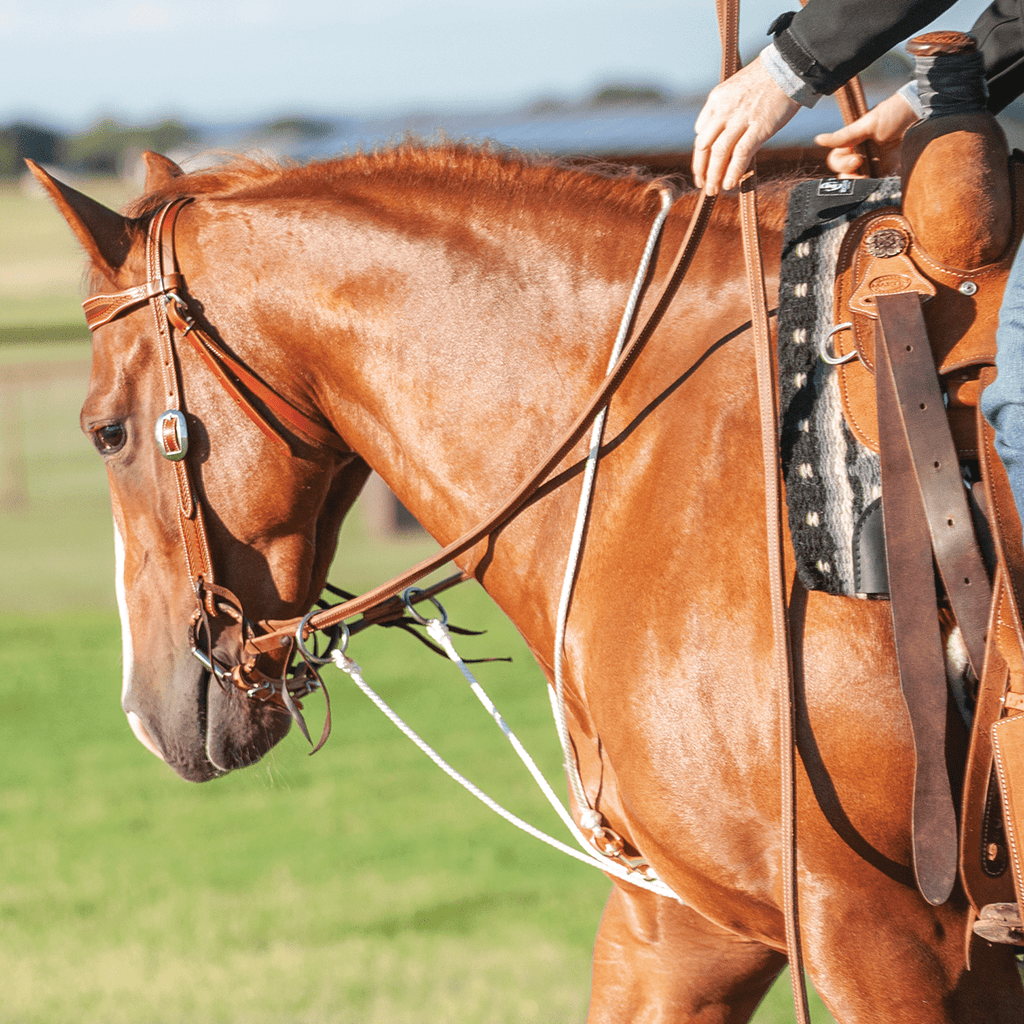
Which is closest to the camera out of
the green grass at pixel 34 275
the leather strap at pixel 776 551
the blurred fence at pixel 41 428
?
the leather strap at pixel 776 551

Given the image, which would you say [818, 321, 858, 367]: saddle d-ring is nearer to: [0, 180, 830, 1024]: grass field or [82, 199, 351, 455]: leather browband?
[82, 199, 351, 455]: leather browband

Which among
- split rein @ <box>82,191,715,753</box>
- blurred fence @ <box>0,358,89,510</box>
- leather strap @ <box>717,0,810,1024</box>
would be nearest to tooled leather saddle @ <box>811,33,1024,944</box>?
leather strap @ <box>717,0,810,1024</box>

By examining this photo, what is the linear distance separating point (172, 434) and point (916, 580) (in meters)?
1.33

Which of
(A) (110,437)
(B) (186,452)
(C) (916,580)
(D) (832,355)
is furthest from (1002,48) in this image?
(A) (110,437)

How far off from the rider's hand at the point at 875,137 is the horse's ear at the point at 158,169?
1326 mm

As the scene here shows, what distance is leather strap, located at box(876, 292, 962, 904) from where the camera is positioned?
5.44 ft

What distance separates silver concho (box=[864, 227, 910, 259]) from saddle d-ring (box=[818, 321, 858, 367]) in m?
0.11

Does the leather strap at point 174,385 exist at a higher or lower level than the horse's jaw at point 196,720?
higher

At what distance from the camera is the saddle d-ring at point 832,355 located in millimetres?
1754

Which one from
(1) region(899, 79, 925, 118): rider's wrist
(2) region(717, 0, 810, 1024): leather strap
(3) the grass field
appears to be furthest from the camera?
(3) the grass field

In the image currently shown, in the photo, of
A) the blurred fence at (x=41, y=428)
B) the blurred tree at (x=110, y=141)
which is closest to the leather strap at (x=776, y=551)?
the blurred fence at (x=41, y=428)

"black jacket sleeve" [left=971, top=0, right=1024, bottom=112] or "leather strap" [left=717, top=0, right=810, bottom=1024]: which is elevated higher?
"black jacket sleeve" [left=971, top=0, right=1024, bottom=112]

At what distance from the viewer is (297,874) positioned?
17.4 ft

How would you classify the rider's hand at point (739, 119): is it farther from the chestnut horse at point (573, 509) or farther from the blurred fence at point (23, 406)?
the blurred fence at point (23, 406)
